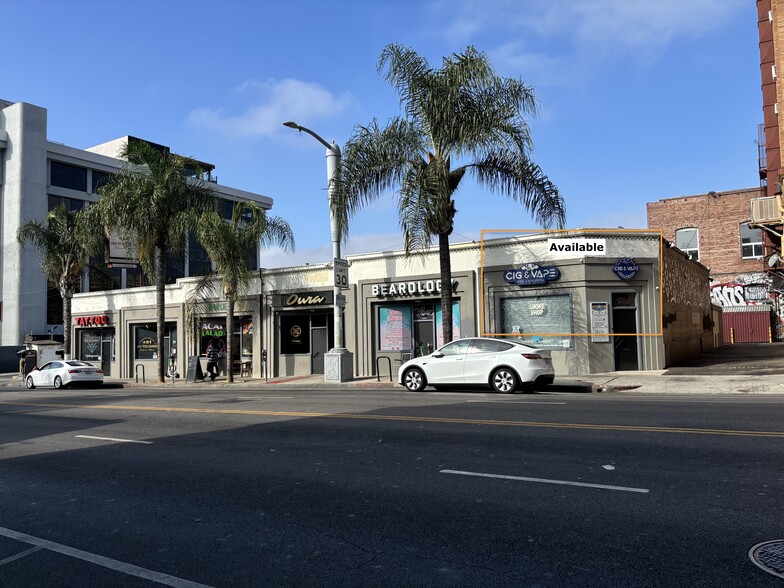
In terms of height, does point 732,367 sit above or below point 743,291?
below

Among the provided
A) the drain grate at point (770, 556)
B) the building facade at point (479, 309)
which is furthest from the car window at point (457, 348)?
the drain grate at point (770, 556)

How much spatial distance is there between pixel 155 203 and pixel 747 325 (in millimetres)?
40842

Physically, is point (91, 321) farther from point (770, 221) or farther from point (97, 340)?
point (770, 221)

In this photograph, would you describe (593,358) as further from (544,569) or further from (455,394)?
(544,569)

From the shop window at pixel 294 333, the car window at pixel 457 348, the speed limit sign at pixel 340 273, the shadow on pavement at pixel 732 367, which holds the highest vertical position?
the speed limit sign at pixel 340 273

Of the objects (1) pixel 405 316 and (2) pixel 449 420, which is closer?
(2) pixel 449 420

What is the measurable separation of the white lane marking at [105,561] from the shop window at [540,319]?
59.4ft

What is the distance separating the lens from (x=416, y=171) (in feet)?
67.3

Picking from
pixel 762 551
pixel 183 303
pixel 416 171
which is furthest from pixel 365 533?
pixel 183 303

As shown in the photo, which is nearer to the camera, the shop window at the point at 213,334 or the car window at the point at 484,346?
the car window at the point at 484,346

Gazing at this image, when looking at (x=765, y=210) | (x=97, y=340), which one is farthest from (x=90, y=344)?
(x=765, y=210)

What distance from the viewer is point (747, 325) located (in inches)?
1823

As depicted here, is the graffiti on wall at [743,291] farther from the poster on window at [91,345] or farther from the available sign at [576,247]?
the poster on window at [91,345]

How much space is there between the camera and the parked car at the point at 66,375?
27.0 meters
